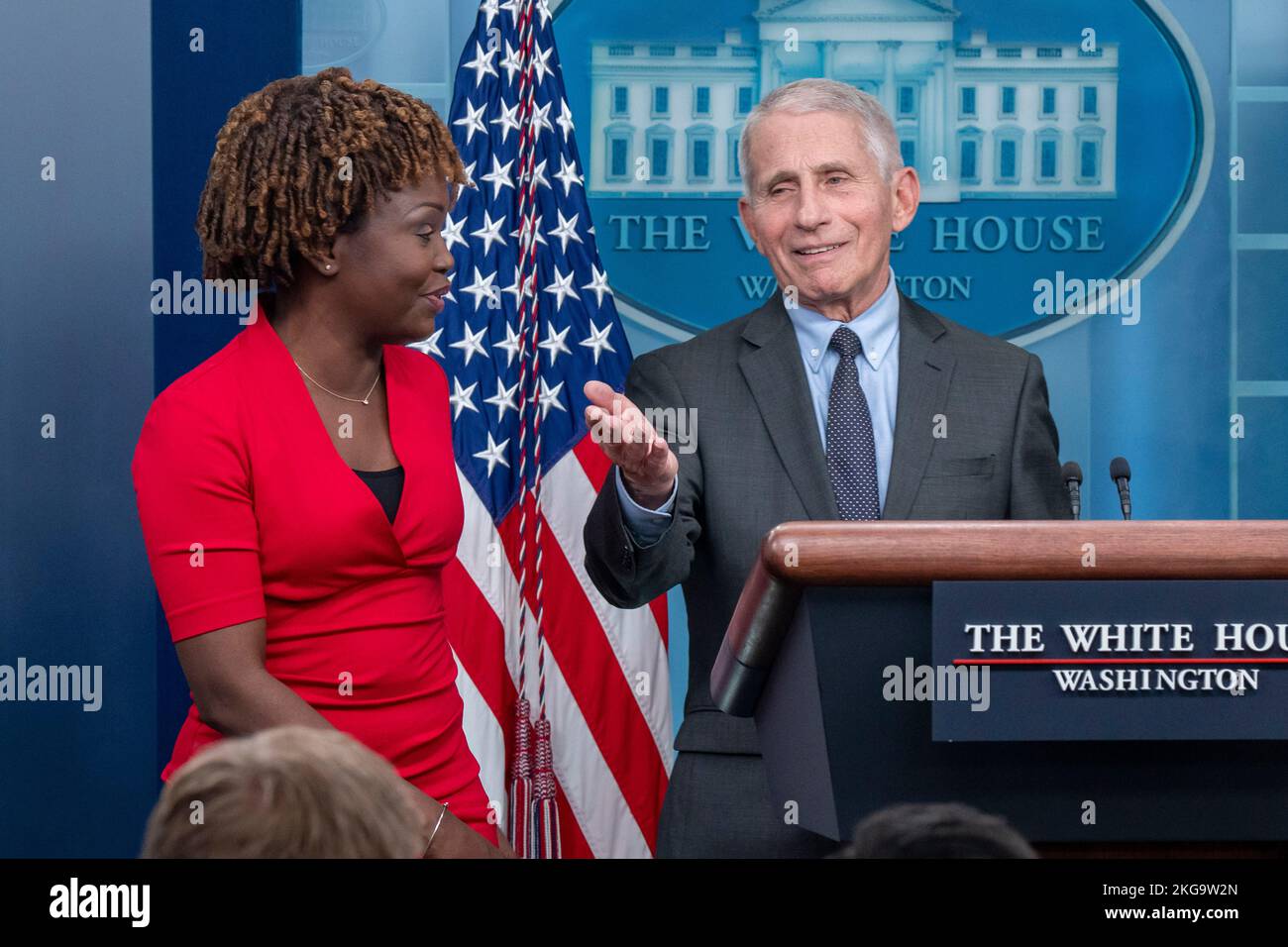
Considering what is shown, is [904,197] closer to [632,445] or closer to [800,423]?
[800,423]

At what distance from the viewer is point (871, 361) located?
2.10 metres

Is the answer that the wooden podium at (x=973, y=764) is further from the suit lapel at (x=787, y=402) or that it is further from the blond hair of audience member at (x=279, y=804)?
the suit lapel at (x=787, y=402)

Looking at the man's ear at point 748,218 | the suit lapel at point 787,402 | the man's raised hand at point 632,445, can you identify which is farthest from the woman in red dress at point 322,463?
the man's ear at point 748,218

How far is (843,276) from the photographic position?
7.03 feet

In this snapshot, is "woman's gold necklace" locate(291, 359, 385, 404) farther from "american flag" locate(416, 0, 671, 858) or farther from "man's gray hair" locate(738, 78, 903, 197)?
"american flag" locate(416, 0, 671, 858)

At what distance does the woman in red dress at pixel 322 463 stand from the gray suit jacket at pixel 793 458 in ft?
0.88

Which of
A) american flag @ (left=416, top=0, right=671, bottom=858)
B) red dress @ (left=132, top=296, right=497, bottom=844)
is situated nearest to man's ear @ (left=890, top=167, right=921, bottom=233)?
red dress @ (left=132, top=296, right=497, bottom=844)

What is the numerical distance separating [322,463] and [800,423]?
69cm

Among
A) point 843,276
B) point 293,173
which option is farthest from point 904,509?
point 293,173

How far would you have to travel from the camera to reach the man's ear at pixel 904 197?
2250 mm

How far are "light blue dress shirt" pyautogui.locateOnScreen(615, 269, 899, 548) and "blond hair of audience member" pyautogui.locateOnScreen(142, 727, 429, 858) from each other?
1.12 meters

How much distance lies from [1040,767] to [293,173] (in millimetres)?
1140

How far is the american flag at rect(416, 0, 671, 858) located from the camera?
296 centimetres

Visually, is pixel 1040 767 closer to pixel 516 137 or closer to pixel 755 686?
pixel 755 686
